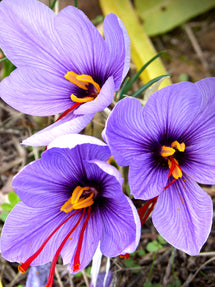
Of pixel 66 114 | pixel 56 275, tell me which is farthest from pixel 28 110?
pixel 56 275

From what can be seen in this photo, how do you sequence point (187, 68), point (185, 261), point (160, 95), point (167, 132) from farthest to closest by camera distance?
point (187, 68), point (185, 261), point (167, 132), point (160, 95)

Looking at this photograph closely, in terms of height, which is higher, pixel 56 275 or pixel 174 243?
pixel 174 243

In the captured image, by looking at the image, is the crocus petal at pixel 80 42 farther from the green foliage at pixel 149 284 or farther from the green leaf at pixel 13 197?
the green foliage at pixel 149 284

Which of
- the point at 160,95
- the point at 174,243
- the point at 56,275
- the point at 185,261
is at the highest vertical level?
the point at 160,95

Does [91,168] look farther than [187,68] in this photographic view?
No

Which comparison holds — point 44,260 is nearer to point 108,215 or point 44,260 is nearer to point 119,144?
point 108,215

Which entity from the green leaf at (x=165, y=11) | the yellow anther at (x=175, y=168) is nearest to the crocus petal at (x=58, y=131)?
the yellow anther at (x=175, y=168)

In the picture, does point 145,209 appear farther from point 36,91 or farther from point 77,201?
point 36,91
